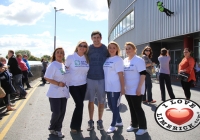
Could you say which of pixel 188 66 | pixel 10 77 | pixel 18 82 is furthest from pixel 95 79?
pixel 18 82

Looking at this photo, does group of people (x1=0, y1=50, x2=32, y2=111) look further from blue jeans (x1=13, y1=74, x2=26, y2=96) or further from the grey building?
the grey building

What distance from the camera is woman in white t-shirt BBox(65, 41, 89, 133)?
448 cm

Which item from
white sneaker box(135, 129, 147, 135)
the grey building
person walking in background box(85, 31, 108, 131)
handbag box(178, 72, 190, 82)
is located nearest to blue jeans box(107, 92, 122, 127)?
person walking in background box(85, 31, 108, 131)

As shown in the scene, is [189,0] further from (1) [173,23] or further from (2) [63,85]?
(2) [63,85]

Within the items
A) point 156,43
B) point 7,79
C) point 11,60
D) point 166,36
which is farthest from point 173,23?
point 7,79

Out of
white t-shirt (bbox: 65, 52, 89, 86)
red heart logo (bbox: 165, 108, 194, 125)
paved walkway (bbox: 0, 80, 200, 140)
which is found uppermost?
white t-shirt (bbox: 65, 52, 89, 86)

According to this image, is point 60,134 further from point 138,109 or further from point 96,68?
point 138,109

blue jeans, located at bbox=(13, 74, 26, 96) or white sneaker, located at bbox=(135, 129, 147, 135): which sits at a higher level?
blue jeans, located at bbox=(13, 74, 26, 96)

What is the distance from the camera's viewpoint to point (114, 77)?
14.7ft

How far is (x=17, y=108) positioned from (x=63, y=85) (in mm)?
3356

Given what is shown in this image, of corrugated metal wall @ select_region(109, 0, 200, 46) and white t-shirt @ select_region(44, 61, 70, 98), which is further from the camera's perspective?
corrugated metal wall @ select_region(109, 0, 200, 46)

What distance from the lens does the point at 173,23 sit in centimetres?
1723

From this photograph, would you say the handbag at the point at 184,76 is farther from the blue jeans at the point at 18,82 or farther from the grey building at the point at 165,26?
the grey building at the point at 165,26

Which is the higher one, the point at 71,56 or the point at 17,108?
the point at 71,56
